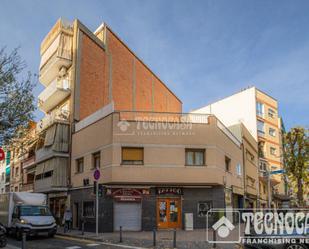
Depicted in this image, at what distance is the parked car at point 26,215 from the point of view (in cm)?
1852

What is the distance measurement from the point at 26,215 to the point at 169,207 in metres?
8.99

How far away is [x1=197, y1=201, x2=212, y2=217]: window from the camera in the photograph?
23625mm

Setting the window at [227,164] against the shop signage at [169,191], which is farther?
the window at [227,164]

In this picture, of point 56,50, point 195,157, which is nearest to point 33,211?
point 195,157

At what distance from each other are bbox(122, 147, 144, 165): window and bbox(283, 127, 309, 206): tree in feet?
55.7

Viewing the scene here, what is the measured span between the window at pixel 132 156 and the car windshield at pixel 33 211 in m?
5.69

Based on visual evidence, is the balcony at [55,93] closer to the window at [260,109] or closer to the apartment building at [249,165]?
the apartment building at [249,165]

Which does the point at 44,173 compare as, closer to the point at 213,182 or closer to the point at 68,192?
the point at 68,192

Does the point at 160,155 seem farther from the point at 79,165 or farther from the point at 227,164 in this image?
the point at 79,165

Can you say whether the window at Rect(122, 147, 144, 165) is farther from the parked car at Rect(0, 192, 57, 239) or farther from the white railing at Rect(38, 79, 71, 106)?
the white railing at Rect(38, 79, 71, 106)

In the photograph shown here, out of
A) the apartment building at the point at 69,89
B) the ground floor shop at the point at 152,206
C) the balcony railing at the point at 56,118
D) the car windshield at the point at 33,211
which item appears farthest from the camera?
the balcony railing at the point at 56,118

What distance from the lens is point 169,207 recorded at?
76.9 ft

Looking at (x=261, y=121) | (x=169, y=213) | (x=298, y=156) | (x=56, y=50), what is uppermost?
(x=56, y=50)

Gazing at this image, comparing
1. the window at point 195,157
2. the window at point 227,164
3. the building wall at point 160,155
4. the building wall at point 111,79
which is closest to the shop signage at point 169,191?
the building wall at point 160,155
